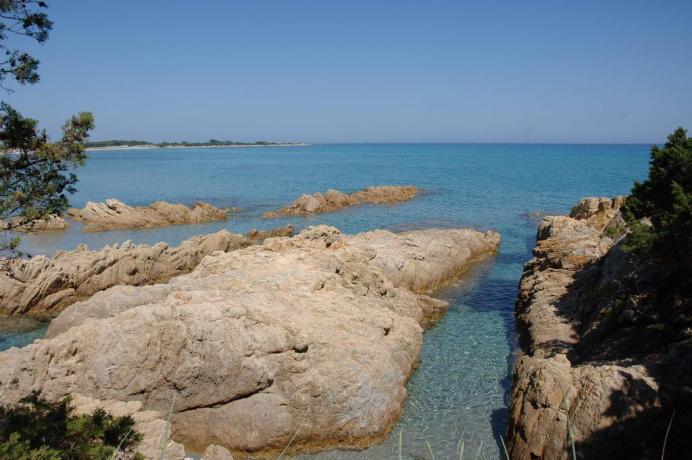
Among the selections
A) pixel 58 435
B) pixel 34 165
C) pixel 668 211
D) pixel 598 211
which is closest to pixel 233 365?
pixel 58 435

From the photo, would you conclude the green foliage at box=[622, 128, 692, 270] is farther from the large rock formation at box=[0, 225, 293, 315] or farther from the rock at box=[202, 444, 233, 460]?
the large rock formation at box=[0, 225, 293, 315]

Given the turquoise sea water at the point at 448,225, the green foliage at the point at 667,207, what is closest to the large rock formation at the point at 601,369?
the turquoise sea water at the point at 448,225

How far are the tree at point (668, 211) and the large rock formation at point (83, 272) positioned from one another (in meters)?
25.2

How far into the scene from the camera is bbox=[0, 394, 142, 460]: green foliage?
7.30 metres

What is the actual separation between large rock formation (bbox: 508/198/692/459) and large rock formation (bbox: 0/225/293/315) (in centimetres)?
2129

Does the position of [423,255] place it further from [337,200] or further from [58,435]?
[337,200]

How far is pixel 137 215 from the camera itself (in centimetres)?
4953

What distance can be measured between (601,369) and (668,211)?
7884mm

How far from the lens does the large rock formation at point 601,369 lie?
439 inches

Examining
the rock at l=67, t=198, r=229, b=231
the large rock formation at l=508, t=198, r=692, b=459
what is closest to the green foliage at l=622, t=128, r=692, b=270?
the large rock formation at l=508, t=198, r=692, b=459

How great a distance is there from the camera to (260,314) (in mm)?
15430

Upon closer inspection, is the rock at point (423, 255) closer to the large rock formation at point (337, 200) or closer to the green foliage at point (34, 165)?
the green foliage at point (34, 165)

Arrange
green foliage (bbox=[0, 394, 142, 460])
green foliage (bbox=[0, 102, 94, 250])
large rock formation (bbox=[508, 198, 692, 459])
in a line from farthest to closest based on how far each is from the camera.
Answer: large rock formation (bbox=[508, 198, 692, 459])
green foliage (bbox=[0, 102, 94, 250])
green foliage (bbox=[0, 394, 142, 460])

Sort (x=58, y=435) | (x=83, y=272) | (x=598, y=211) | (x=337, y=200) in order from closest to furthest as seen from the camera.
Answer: (x=58, y=435) → (x=83, y=272) → (x=598, y=211) → (x=337, y=200)
